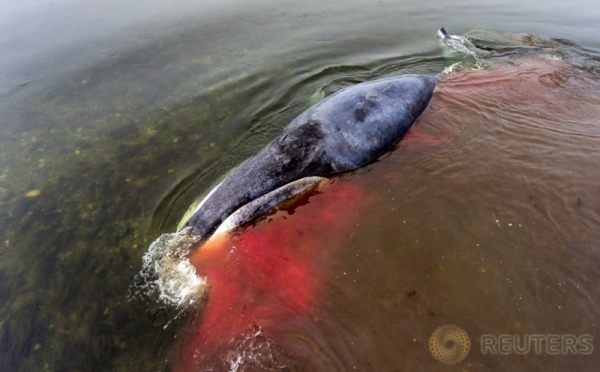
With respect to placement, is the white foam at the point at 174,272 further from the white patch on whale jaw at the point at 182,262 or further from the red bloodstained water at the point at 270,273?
the red bloodstained water at the point at 270,273

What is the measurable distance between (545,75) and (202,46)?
8.49 m

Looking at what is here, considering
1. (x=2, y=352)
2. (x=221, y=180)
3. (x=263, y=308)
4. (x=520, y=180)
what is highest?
(x=520, y=180)

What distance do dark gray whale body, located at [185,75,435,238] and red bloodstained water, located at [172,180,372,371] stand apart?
396 millimetres

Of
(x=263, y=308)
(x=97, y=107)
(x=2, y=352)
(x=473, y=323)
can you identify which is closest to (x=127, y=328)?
(x=2, y=352)

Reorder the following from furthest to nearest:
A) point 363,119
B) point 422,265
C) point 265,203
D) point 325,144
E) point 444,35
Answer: point 444,35 → point 363,119 → point 325,144 → point 265,203 → point 422,265

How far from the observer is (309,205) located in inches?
179

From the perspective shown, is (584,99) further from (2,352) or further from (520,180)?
(2,352)

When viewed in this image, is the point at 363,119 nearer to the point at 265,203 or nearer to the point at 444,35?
the point at 265,203

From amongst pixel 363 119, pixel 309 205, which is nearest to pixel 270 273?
pixel 309 205

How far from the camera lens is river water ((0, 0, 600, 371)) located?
337 cm

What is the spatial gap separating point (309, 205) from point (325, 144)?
1005mm

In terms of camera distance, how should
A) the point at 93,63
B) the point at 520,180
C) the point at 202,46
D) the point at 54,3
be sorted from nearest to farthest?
1. the point at 520,180
2. the point at 93,63
3. the point at 202,46
4. the point at 54,3

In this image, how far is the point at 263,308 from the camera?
3.60 meters

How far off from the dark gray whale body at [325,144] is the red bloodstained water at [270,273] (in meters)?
0.40
